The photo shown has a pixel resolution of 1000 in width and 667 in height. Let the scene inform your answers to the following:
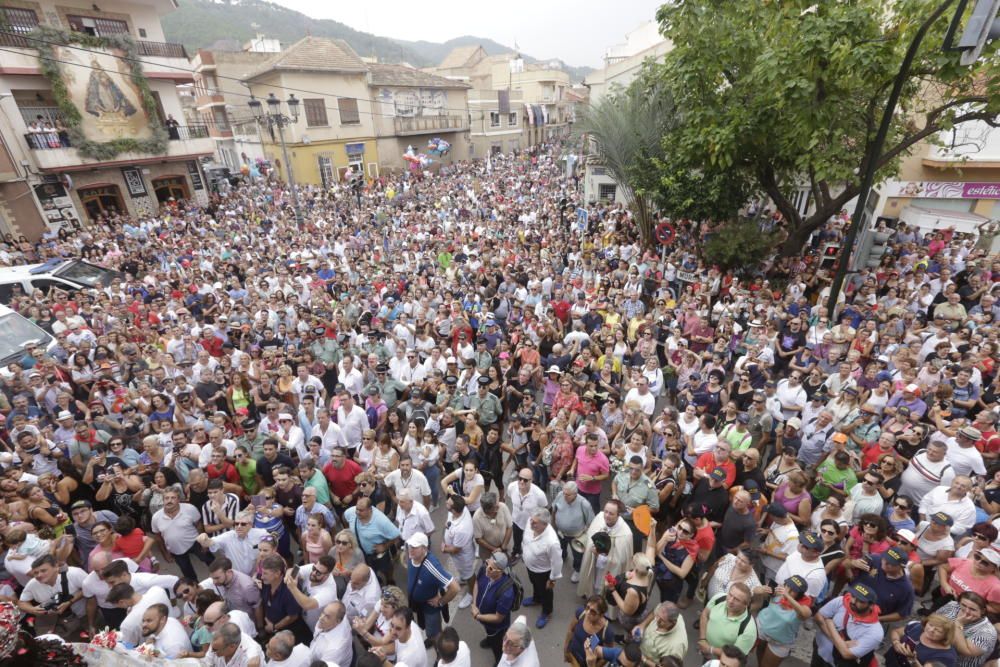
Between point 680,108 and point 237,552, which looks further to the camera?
point 680,108

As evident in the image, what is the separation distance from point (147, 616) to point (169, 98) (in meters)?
29.2

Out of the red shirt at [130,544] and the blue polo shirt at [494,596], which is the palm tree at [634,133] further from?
the red shirt at [130,544]

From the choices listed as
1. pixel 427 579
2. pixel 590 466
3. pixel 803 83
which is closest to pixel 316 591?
pixel 427 579

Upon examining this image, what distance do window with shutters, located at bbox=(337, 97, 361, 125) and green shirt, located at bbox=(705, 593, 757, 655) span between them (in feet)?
123

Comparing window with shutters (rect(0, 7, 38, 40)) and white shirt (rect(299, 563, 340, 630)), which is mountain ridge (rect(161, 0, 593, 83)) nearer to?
→ window with shutters (rect(0, 7, 38, 40))

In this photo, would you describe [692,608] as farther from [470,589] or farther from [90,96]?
[90,96]

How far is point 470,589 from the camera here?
17.2 feet

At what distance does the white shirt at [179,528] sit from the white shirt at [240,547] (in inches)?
24.3

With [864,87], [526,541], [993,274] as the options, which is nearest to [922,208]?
[993,274]

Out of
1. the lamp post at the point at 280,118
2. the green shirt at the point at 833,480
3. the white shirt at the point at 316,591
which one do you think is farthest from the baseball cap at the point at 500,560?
the lamp post at the point at 280,118

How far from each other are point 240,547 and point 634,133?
15.8 m

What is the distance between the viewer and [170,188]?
82.5 ft

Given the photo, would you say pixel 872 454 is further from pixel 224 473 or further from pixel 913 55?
pixel 224 473

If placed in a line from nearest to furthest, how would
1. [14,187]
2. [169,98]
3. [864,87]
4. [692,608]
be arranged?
1. [692,608]
2. [864,87]
3. [14,187]
4. [169,98]
